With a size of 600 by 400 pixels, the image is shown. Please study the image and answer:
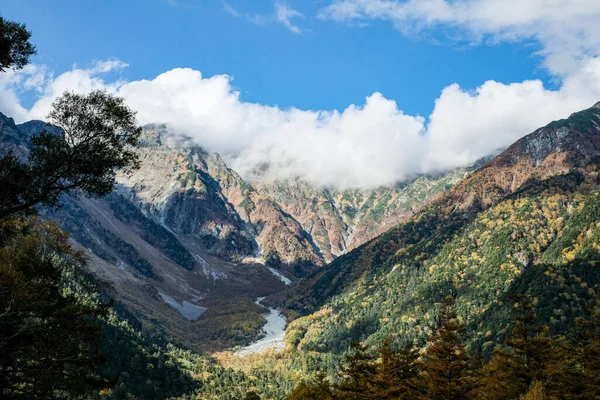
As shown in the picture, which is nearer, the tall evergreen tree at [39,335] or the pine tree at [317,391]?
the tall evergreen tree at [39,335]

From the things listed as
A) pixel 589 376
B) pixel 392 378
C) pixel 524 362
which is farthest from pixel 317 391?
pixel 589 376

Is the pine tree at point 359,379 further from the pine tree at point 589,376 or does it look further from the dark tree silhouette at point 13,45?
the dark tree silhouette at point 13,45

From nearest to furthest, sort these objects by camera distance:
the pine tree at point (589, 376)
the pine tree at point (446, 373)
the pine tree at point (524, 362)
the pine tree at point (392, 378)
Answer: the pine tree at point (446, 373), the pine tree at point (392, 378), the pine tree at point (589, 376), the pine tree at point (524, 362)

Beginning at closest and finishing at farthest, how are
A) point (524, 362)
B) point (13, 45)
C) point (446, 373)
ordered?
point (13, 45) → point (446, 373) → point (524, 362)

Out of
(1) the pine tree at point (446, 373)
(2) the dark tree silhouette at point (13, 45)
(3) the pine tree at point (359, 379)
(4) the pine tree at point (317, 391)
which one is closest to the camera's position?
(2) the dark tree silhouette at point (13, 45)

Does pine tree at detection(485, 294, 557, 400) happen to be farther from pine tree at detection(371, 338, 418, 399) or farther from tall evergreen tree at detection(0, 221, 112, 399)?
tall evergreen tree at detection(0, 221, 112, 399)

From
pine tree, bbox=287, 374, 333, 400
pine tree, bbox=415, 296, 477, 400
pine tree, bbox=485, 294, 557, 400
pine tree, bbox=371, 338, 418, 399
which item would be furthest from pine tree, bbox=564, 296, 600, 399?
pine tree, bbox=287, 374, 333, 400

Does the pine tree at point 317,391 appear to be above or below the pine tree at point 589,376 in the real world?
below

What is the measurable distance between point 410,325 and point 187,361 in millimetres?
107912

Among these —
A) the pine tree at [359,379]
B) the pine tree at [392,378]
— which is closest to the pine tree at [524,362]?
the pine tree at [392,378]

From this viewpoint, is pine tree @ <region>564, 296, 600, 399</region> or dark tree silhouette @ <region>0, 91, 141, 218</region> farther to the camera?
pine tree @ <region>564, 296, 600, 399</region>

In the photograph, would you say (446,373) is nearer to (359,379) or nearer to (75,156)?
(359,379)

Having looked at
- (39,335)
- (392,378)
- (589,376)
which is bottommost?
(589,376)

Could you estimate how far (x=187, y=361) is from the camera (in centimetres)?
18825
